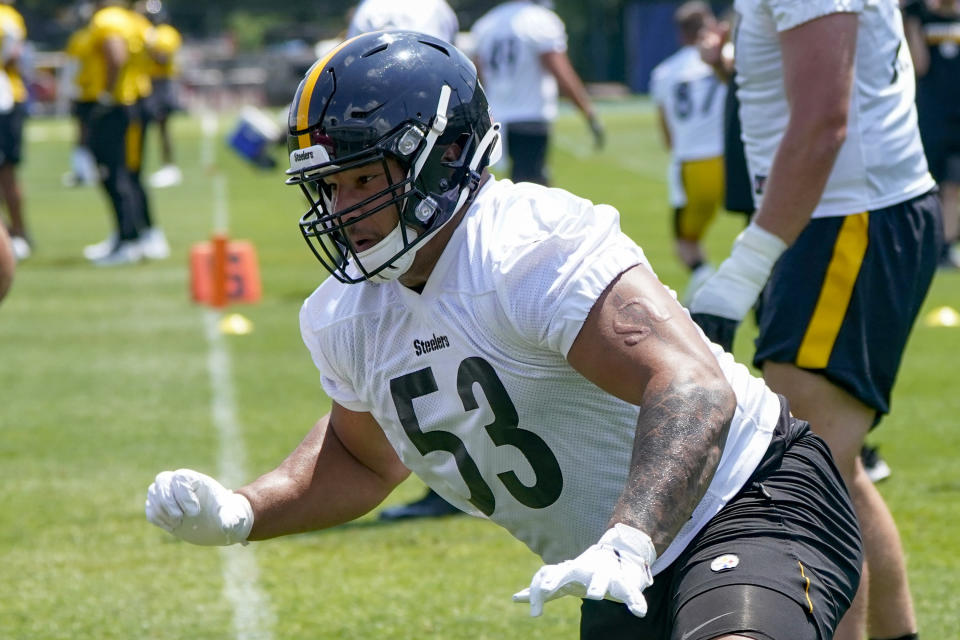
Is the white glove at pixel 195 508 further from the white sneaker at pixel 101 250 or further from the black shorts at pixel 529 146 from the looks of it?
the white sneaker at pixel 101 250

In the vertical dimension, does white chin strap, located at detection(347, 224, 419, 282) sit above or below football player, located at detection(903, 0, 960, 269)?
above

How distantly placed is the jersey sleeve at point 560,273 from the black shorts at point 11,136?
12047 mm

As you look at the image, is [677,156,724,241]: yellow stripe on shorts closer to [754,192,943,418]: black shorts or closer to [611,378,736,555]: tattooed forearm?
[754,192,943,418]: black shorts

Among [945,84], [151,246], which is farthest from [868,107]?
[151,246]

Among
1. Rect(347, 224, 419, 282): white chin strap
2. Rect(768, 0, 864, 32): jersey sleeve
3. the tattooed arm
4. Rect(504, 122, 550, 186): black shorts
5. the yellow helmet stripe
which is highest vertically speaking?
the yellow helmet stripe

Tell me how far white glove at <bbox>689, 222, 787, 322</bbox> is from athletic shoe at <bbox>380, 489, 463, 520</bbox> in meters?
2.39

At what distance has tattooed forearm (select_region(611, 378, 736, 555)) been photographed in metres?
2.35

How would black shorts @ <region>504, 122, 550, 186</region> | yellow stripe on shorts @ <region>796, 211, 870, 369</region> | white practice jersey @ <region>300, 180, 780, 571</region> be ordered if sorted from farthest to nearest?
black shorts @ <region>504, 122, 550, 186</region> → yellow stripe on shorts @ <region>796, 211, 870, 369</region> → white practice jersey @ <region>300, 180, 780, 571</region>

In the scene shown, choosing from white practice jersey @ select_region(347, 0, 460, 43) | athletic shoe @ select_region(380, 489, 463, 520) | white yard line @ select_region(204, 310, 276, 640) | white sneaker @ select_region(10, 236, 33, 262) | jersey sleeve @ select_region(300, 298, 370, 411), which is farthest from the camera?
white sneaker @ select_region(10, 236, 33, 262)

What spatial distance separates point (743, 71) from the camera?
394cm

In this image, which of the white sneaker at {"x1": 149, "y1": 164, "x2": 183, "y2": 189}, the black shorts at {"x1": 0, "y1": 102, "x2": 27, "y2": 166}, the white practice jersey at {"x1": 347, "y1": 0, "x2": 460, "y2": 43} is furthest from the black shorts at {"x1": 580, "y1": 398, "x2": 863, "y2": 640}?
the white sneaker at {"x1": 149, "y1": 164, "x2": 183, "y2": 189}

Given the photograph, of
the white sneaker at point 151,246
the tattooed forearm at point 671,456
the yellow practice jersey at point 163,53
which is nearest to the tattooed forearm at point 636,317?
the tattooed forearm at point 671,456

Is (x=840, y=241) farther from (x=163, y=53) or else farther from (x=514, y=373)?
(x=163, y=53)

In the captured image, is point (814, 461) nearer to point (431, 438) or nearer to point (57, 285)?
point (431, 438)
